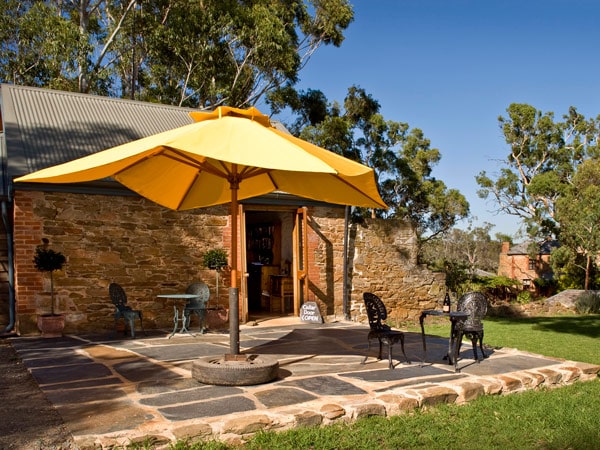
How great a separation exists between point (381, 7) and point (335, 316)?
9.79 meters

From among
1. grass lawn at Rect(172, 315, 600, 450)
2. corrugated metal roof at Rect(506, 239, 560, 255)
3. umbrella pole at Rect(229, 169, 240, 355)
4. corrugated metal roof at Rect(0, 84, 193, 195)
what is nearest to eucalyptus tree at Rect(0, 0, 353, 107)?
corrugated metal roof at Rect(0, 84, 193, 195)

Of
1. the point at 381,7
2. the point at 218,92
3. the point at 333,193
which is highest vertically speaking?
the point at 381,7

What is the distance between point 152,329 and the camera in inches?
386

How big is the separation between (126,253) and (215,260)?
1.57 metres

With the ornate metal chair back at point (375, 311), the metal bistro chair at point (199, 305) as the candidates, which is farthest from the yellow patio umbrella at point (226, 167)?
the metal bistro chair at point (199, 305)

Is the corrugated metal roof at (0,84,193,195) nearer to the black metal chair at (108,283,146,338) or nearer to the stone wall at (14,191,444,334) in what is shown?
the stone wall at (14,191,444,334)

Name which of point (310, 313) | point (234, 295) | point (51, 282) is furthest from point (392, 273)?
point (234, 295)

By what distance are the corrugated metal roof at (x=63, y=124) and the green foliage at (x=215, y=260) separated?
112 inches

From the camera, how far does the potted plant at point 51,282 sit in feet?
28.1

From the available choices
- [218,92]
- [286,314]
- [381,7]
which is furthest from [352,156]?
[286,314]

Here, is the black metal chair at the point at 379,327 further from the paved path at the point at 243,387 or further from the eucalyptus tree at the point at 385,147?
the eucalyptus tree at the point at 385,147

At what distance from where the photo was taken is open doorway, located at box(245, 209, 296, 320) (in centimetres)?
1283

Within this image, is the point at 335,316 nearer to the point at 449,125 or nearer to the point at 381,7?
the point at 449,125

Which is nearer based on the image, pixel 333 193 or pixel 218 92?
pixel 333 193
